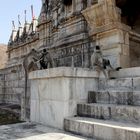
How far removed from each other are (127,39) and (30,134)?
601 cm

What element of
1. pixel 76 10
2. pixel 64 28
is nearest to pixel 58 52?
pixel 64 28

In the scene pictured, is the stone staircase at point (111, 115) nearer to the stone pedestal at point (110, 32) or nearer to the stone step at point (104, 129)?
the stone step at point (104, 129)

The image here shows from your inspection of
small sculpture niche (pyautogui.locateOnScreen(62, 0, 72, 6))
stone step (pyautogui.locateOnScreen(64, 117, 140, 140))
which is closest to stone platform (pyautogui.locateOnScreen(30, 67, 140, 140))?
stone step (pyautogui.locateOnScreen(64, 117, 140, 140))

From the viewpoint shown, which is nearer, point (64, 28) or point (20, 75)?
point (64, 28)

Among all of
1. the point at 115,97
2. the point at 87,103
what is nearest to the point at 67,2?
the point at 87,103

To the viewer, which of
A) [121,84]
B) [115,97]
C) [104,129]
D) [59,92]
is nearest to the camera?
[104,129]

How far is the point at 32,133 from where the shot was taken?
564 centimetres

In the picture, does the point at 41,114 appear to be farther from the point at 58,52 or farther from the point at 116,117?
the point at 58,52

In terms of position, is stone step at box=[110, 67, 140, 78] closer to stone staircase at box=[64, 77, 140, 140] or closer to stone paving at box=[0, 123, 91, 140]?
stone staircase at box=[64, 77, 140, 140]

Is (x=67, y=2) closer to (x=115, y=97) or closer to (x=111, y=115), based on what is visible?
(x=115, y=97)

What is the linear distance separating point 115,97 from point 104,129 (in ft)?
4.72

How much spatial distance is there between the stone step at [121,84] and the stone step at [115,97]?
0.36m

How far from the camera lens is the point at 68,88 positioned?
629 cm

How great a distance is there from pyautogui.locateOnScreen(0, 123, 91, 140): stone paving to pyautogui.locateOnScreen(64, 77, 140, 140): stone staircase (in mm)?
282
